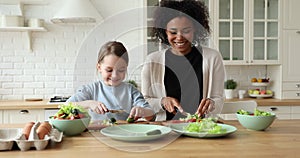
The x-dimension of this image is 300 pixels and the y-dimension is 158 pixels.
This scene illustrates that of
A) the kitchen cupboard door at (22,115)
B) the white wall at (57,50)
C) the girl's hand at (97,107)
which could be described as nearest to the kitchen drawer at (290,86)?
the white wall at (57,50)

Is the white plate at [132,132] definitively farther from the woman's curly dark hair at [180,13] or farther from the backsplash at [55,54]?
the backsplash at [55,54]

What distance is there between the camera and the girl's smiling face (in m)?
1.73

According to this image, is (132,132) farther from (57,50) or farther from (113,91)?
(57,50)

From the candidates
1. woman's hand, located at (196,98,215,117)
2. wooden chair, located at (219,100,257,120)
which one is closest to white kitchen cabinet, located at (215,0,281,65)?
wooden chair, located at (219,100,257,120)

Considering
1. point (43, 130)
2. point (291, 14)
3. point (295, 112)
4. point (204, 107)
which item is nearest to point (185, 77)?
point (204, 107)

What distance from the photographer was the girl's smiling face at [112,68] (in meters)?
1.73

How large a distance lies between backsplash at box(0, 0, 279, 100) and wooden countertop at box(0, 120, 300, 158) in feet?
6.88

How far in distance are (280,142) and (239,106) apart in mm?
774

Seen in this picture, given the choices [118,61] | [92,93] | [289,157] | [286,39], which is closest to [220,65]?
[118,61]

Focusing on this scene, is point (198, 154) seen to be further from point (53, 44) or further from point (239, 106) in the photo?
point (53, 44)

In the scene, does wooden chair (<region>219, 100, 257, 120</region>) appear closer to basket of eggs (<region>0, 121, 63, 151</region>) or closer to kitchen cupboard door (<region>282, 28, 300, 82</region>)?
basket of eggs (<region>0, 121, 63, 151</region>)

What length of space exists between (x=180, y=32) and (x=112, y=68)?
0.41 m

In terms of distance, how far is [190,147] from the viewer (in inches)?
45.5

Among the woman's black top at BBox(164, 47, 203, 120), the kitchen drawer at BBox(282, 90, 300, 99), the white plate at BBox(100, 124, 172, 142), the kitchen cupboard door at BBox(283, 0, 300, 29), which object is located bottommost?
the kitchen drawer at BBox(282, 90, 300, 99)
